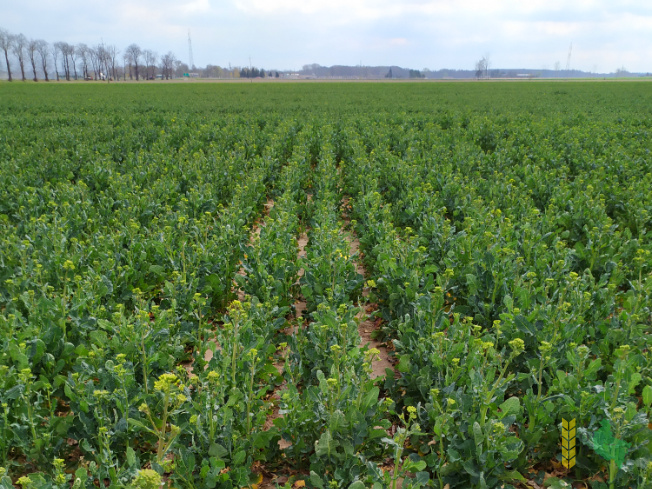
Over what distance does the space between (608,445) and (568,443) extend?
1.10 feet

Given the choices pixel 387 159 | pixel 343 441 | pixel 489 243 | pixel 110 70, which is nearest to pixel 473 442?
pixel 343 441

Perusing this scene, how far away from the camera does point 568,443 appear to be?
3.16m

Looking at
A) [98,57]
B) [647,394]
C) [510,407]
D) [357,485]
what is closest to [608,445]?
[647,394]

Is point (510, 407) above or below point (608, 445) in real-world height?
above

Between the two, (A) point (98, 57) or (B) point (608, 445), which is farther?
(A) point (98, 57)

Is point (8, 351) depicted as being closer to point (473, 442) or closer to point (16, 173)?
point (473, 442)

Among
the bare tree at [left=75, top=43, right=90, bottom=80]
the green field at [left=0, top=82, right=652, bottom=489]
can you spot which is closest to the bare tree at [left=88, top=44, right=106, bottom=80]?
the bare tree at [left=75, top=43, right=90, bottom=80]

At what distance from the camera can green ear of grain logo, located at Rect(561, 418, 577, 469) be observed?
3.12 meters

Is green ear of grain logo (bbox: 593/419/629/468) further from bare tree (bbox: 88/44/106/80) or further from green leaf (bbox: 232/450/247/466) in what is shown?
bare tree (bbox: 88/44/106/80)

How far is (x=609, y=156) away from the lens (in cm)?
1126

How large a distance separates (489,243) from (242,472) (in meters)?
3.94

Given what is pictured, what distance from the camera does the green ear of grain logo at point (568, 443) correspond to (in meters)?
3.12

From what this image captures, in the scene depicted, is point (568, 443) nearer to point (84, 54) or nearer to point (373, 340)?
point (373, 340)

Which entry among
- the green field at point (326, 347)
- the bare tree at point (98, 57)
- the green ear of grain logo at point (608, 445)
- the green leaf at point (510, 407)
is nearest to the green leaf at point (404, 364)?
the green field at point (326, 347)
